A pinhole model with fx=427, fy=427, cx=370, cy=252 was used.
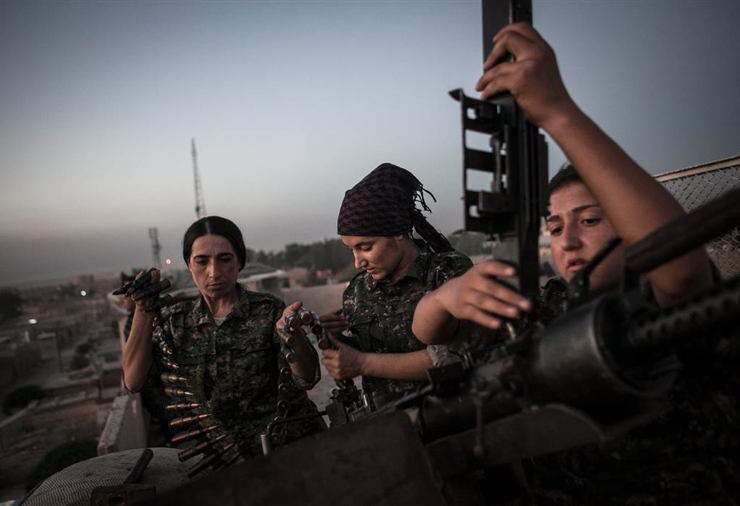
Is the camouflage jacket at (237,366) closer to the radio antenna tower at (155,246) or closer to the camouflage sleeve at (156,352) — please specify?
the camouflage sleeve at (156,352)

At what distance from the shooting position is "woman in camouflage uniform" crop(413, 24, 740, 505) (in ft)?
4.14

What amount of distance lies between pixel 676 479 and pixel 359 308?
2.17 metres

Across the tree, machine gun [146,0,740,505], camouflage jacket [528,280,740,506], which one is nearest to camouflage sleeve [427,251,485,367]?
machine gun [146,0,740,505]

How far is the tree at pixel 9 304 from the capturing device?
201ft

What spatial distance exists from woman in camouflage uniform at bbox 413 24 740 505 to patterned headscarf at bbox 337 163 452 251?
1.28 m

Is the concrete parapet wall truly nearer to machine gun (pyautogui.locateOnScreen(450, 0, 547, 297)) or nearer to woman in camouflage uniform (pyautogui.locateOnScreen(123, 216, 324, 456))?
woman in camouflage uniform (pyautogui.locateOnScreen(123, 216, 324, 456))

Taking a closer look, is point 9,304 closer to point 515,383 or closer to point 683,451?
point 515,383

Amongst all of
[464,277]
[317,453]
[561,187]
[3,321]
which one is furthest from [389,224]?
[3,321]

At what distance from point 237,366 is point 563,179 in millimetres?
2870

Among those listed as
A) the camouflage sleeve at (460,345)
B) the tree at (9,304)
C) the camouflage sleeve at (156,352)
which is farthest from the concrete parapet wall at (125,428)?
the tree at (9,304)

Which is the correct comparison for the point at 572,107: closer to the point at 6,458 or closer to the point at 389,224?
the point at 389,224

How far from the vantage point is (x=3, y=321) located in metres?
57.7

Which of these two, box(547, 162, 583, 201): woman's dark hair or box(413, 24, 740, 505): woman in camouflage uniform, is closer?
box(413, 24, 740, 505): woman in camouflage uniform

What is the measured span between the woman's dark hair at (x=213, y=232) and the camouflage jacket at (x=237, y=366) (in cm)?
51
